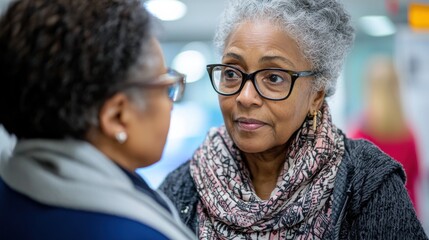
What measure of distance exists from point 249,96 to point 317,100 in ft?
0.79

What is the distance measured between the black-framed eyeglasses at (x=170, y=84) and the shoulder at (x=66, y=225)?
0.77 feet

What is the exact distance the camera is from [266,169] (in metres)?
1.79

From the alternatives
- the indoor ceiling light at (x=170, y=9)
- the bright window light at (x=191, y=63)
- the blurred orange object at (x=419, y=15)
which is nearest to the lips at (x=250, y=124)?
the blurred orange object at (x=419, y=15)

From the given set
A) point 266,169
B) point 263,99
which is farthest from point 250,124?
point 266,169

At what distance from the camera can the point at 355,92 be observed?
817 centimetres

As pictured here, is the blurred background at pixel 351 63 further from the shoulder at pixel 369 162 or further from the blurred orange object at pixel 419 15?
the shoulder at pixel 369 162

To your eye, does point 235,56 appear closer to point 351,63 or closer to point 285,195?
point 285,195

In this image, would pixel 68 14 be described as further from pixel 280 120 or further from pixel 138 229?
pixel 280 120

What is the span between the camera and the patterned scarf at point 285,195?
1628 mm

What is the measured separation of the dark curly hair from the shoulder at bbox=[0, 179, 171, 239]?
0.45 ft

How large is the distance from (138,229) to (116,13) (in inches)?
14.8

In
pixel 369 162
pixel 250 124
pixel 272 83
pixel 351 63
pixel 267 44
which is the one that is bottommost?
pixel 369 162

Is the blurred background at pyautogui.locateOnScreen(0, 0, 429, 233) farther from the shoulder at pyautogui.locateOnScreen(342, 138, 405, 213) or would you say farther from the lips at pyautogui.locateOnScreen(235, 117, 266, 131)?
the lips at pyautogui.locateOnScreen(235, 117, 266, 131)

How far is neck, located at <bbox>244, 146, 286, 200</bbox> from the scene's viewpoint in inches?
69.9
